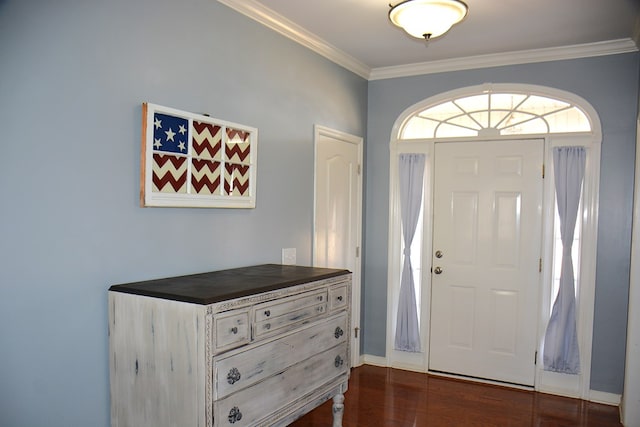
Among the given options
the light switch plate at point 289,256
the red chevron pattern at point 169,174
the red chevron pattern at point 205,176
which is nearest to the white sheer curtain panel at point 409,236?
the light switch plate at point 289,256

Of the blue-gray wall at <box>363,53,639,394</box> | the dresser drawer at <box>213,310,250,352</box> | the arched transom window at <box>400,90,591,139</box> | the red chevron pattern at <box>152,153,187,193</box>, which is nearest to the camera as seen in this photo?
the dresser drawer at <box>213,310,250,352</box>

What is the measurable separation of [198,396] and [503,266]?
9.69 ft

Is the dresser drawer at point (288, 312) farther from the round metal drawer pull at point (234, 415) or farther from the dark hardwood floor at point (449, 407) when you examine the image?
the dark hardwood floor at point (449, 407)

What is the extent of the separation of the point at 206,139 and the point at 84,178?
724 millimetres

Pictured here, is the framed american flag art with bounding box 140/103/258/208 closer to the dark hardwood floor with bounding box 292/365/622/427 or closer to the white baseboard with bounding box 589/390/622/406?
the dark hardwood floor with bounding box 292/365/622/427

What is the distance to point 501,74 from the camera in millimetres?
4051

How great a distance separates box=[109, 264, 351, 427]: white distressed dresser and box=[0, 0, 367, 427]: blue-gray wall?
0.15m

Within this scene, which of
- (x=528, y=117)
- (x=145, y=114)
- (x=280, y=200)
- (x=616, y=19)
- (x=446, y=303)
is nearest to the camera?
(x=145, y=114)

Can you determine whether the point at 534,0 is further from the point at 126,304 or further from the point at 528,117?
the point at 126,304

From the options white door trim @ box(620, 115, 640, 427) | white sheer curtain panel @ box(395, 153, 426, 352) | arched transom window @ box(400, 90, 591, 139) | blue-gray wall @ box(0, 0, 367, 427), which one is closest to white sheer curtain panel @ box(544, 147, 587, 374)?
arched transom window @ box(400, 90, 591, 139)

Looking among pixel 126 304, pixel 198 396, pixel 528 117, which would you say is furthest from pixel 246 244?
pixel 528 117

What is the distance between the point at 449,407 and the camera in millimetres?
3561

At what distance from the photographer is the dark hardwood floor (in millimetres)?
3316

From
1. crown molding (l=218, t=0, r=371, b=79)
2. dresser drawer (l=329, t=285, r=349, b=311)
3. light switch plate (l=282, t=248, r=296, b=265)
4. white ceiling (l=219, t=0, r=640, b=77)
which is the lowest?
dresser drawer (l=329, t=285, r=349, b=311)
